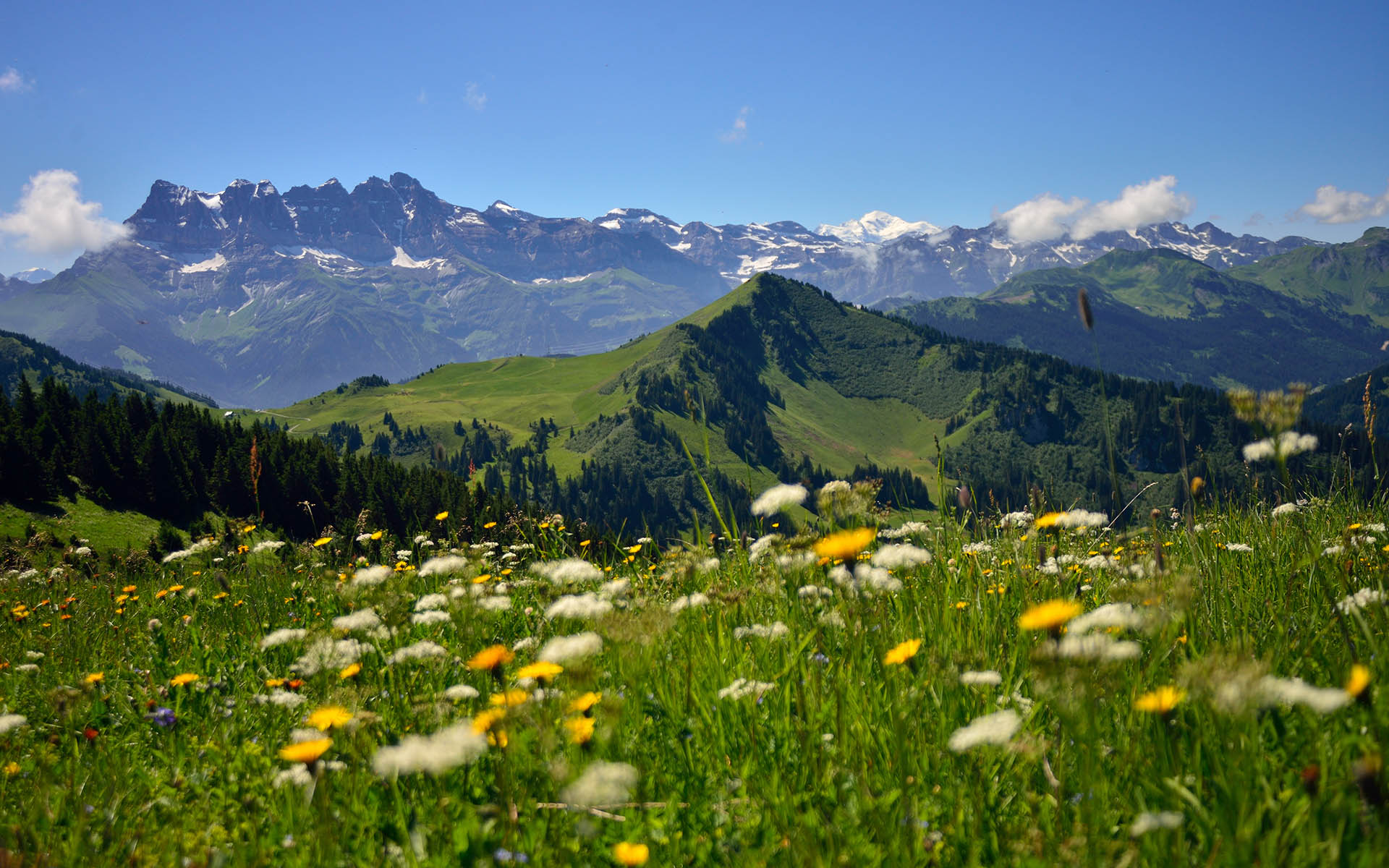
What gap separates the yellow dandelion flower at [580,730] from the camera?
2.92m

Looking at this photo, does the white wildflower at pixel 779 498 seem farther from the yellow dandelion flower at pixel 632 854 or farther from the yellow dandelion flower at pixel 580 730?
the yellow dandelion flower at pixel 632 854

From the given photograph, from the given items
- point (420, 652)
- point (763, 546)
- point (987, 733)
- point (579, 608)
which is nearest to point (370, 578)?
point (420, 652)

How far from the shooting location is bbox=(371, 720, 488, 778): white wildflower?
2.53m

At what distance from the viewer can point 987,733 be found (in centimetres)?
251

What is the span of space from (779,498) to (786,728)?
4.42ft

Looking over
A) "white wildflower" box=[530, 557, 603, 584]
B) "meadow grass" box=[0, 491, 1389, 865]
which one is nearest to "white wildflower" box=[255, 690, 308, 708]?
"meadow grass" box=[0, 491, 1389, 865]

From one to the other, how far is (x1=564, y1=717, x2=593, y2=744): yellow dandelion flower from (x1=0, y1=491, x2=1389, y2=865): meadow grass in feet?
0.20

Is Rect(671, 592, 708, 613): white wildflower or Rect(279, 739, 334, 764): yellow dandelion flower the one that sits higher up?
Rect(279, 739, 334, 764): yellow dandelion flower

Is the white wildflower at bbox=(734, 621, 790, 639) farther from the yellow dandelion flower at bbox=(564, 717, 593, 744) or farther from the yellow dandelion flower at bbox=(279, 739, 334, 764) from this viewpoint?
the yellow dandelion flower at bbox=(279, 739, 334, 764)

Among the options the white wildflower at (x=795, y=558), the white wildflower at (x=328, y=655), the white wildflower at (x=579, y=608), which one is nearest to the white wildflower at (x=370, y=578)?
the white wildflower at (x=328, y=655)

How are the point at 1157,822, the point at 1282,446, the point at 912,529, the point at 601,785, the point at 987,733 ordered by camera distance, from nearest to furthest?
the point at 1157,822 → the point at 601,785 → the point at 987,733 → the point at 1282,446 → the point at 912,529

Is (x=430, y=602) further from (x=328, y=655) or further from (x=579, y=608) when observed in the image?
(x=579, y=608)

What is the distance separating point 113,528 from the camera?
146 feet

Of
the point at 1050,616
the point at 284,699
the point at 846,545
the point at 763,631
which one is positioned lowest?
the point at 284,699
